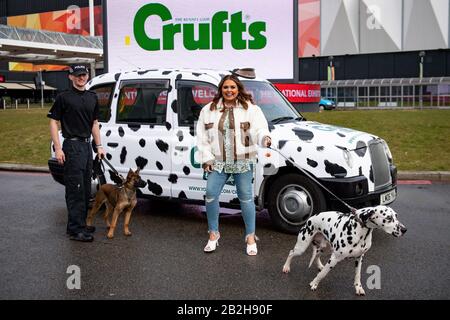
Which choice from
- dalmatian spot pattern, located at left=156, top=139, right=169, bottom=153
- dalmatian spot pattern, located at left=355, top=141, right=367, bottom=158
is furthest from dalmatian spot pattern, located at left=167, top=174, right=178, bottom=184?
dalmatian spot pattern, located at left=355, top=141, right=367, bottom=158

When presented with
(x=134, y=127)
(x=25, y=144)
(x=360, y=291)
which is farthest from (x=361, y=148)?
(x=25, y=144)

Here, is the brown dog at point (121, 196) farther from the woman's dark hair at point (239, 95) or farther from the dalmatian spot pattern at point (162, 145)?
the woman's dark hair at point (239, 95)

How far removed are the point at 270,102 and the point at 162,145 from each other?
151cm

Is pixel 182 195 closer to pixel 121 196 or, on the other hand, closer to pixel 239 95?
pixel 121 196

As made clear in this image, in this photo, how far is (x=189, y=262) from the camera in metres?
5.56

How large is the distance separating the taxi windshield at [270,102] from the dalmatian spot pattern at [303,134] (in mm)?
422

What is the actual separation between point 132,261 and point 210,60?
12.0 metres

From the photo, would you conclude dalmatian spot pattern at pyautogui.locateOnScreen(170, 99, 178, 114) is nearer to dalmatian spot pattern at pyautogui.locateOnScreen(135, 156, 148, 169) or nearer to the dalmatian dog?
dalmatian spot pattern at pyautogui.locateOnScreen(135, 156, 148, 169)

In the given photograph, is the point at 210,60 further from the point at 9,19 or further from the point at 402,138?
the point at 9,19

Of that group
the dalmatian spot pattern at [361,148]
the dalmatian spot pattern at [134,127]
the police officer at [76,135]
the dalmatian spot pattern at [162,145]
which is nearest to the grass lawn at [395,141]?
the dalmatian spot pattern at [361,148]

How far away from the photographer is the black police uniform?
6242mm

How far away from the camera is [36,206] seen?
27.9 ft

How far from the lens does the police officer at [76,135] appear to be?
6223mm
